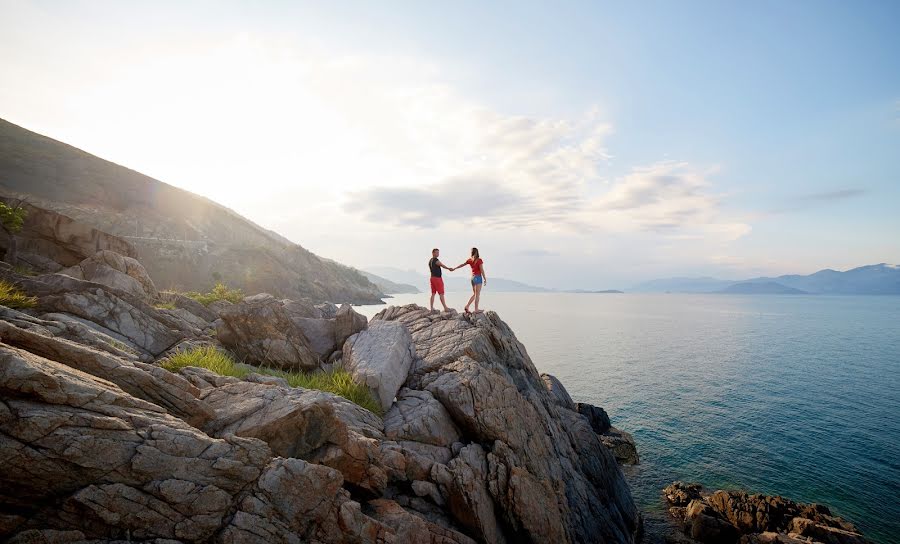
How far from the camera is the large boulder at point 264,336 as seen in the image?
52.4 feet

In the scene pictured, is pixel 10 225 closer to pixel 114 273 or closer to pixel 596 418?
pixel 114 273

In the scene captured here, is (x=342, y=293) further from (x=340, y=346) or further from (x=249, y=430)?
(x=249, y=430)

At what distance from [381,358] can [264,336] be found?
5622 mm

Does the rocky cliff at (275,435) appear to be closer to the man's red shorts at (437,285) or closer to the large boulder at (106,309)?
the large boulder at (106,309)

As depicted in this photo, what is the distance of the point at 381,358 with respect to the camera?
14961 millimetres

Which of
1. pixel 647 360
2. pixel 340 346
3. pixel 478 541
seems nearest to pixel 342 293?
pixel 647 360

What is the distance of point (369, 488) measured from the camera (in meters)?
9.69

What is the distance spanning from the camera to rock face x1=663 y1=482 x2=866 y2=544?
803 inches

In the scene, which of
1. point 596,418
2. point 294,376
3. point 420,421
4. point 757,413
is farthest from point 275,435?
point 757,413

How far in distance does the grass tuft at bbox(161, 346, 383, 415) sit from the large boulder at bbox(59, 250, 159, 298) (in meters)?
8.96

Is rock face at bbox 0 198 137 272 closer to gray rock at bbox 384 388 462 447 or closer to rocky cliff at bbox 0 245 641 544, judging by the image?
rocky cliff at bbox 0 245 641 544

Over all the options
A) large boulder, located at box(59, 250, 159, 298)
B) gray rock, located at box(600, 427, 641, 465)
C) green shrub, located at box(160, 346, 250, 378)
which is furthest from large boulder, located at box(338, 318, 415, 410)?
gray rock, located at box(600, 427, 641, 465)

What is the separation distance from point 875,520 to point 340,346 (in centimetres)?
3492

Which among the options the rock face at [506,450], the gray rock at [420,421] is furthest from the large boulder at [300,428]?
the rock face at [506,450]
